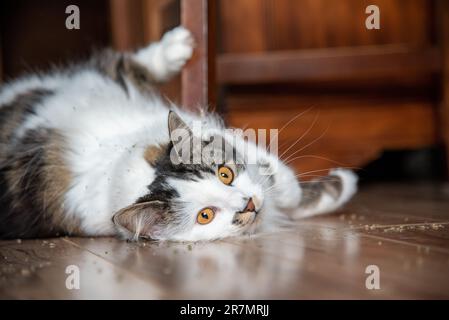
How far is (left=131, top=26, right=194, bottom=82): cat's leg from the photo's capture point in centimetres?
Answer: 164

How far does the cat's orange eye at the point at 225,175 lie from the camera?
1266 mm

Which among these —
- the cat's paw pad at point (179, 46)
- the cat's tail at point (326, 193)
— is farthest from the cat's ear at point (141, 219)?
the cat's paw pad at point (179, 46)

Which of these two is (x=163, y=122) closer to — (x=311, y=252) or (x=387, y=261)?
(x=311, y=252)

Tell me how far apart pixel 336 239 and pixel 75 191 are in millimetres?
678

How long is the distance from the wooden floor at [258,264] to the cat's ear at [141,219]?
0.03 metres

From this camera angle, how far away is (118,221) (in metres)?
1.19

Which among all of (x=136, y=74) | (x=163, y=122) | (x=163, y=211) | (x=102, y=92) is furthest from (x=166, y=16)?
(x=163, y=211)

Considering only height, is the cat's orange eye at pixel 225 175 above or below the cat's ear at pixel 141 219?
above

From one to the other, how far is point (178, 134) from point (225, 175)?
0.15m

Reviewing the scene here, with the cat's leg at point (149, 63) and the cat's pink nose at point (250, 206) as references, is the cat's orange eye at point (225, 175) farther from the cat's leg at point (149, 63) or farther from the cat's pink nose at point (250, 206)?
the cat's leg at point (149, 63)

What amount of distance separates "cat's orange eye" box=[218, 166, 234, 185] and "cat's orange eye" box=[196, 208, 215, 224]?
0.08 m

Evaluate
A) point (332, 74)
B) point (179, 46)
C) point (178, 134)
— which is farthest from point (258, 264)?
point (332, 74)

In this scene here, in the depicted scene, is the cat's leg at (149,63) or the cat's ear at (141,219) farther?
the cat's leg at (149,63)

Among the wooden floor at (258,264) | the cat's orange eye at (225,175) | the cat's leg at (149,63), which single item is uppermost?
the cat's leg at (149,63)
